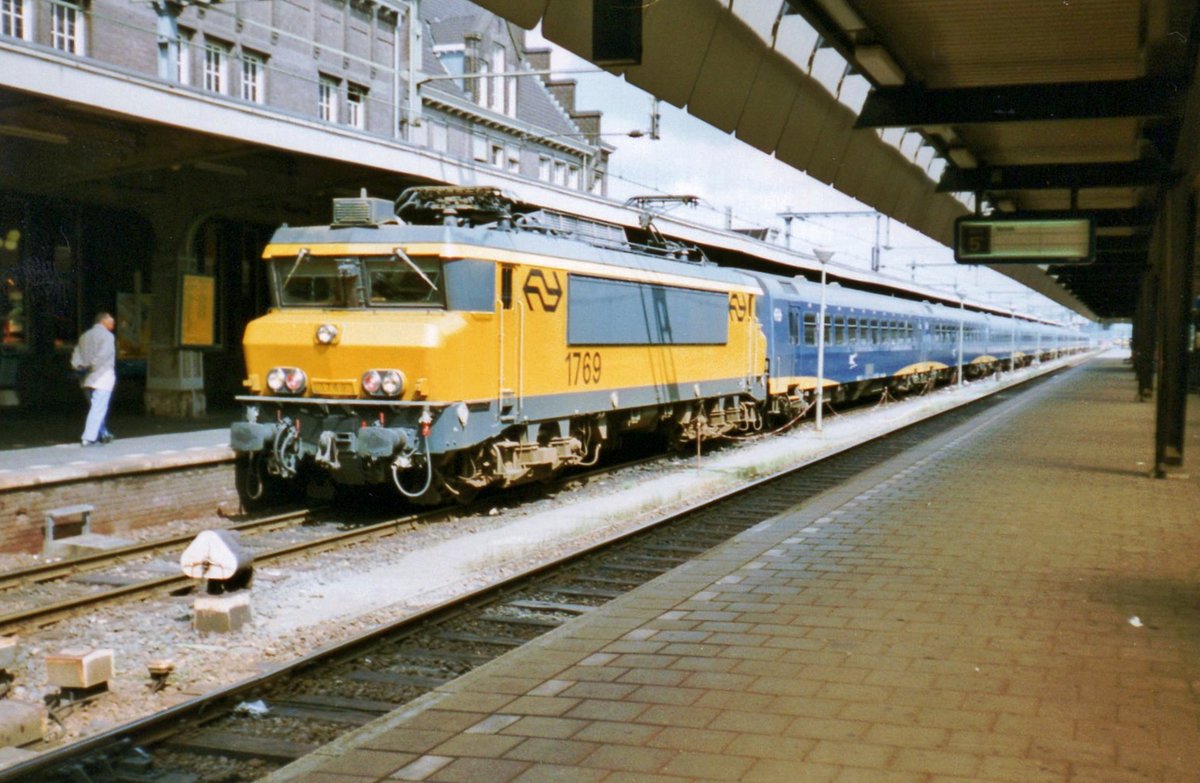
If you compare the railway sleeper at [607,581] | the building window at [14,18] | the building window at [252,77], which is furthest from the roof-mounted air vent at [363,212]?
the building window at [252,77]

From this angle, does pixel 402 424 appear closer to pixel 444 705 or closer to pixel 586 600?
pixel 586 600

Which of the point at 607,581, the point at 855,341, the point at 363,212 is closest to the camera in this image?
the point at 607,581

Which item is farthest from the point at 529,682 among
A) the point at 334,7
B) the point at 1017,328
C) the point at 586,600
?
the point at 1017,328

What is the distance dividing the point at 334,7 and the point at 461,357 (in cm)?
2118

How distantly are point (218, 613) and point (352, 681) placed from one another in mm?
1509

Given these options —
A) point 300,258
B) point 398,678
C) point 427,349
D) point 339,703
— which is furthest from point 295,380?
point 339,703

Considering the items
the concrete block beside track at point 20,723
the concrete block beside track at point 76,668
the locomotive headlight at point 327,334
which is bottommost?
the concrete block beside track at point 20,723

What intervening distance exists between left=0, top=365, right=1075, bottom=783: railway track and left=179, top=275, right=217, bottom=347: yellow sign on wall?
9.68 metres

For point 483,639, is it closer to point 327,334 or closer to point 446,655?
point 446,655

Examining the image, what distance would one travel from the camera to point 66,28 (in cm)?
2142

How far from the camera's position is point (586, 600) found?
8.93 meters

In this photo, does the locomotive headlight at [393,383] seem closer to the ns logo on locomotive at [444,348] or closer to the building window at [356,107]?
the ns logo on locomotive at [444,348]

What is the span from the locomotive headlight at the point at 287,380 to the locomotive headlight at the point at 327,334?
432 millimetres

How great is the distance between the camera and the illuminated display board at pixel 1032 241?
1240cm
